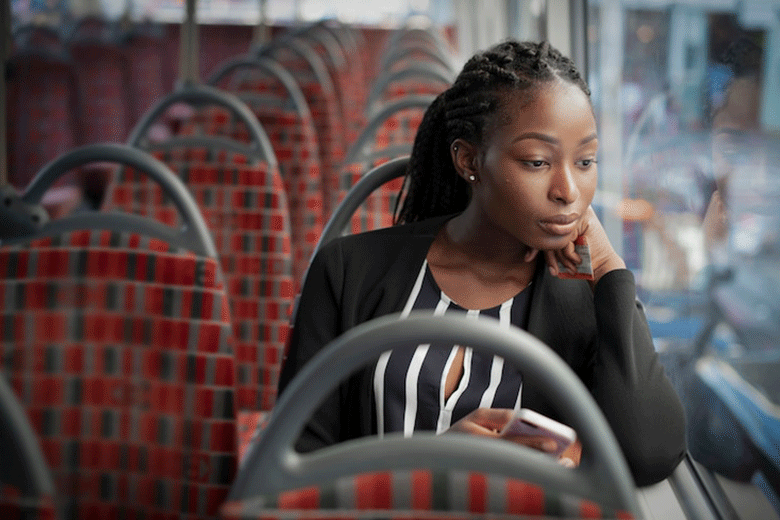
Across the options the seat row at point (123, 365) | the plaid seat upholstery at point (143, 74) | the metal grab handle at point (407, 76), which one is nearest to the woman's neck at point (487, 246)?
the seat row at point (123, 365)

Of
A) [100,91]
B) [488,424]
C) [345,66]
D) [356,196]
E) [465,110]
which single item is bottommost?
[488,424]

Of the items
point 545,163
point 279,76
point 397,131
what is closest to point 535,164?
point 545,163

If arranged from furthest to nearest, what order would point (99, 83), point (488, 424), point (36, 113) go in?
point (99, 83) → point (36, 113) → point (488, 424)

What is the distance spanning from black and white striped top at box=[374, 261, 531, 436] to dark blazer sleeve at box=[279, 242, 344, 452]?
0.07m

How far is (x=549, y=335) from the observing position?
1152 millimetres

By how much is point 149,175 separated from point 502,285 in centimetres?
57

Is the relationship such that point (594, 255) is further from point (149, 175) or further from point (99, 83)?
point (99, 83)

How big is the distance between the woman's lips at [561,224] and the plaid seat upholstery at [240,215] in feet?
3.01

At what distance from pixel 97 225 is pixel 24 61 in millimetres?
4016

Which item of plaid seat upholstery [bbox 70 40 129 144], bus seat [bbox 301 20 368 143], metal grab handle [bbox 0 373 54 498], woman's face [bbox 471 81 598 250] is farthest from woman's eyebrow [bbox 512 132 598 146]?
plaid seat upholstery [bbox 70 40 129 144]

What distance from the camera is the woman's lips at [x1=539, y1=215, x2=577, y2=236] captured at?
41.8 inches

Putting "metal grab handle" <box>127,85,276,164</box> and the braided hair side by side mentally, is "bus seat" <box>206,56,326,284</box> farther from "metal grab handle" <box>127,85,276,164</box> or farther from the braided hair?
the braided hair

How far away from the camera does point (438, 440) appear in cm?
70

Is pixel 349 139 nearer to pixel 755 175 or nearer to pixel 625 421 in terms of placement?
pixel 755 175
